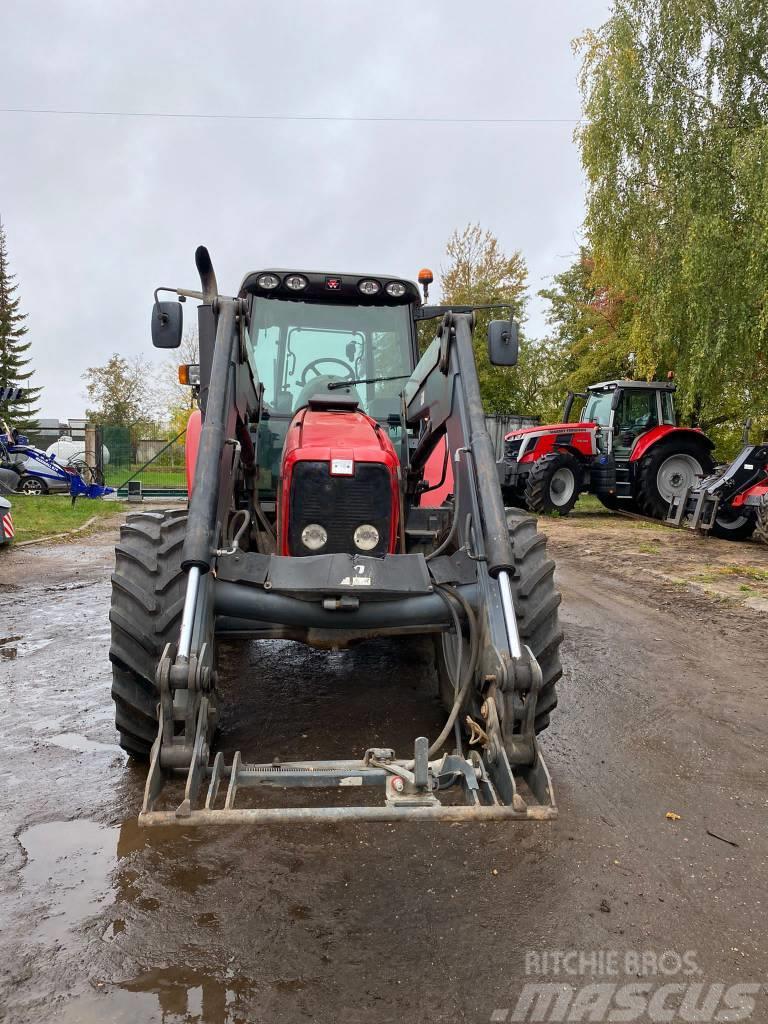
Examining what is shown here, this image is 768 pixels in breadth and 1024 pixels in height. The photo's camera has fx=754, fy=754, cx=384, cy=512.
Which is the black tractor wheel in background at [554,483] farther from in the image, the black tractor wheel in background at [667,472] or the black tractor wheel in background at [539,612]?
the black tractor wheel in background at [539,612]

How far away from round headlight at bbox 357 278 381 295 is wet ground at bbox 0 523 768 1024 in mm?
2316

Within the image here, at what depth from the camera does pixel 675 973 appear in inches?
80.6

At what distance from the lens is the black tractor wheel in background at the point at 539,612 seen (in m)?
3.17

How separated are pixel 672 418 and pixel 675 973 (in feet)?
46.6

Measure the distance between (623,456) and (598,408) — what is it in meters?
1.23

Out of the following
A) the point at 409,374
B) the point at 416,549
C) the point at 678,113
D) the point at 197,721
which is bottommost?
the point at 197,721

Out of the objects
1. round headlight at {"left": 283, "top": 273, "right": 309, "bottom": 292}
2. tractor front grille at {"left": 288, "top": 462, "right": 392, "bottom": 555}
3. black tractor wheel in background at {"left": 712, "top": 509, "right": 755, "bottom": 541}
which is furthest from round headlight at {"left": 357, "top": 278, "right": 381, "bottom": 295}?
black tractor wheel in background at {"left": 712, "top": 509, "right": 755, "bottom": 541}

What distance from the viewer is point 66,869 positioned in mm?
2490

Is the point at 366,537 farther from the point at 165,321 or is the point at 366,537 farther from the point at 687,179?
the point at 687,179

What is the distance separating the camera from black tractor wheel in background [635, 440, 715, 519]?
14438 mm

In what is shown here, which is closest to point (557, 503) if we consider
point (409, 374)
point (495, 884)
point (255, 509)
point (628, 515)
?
point (628, 515)

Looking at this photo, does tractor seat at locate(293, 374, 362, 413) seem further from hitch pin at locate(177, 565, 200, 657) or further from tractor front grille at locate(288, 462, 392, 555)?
hitch pin at locate(177, 565, 200, 657)

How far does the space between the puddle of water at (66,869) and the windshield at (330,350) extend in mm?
2554

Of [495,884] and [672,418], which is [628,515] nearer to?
[672,418]
